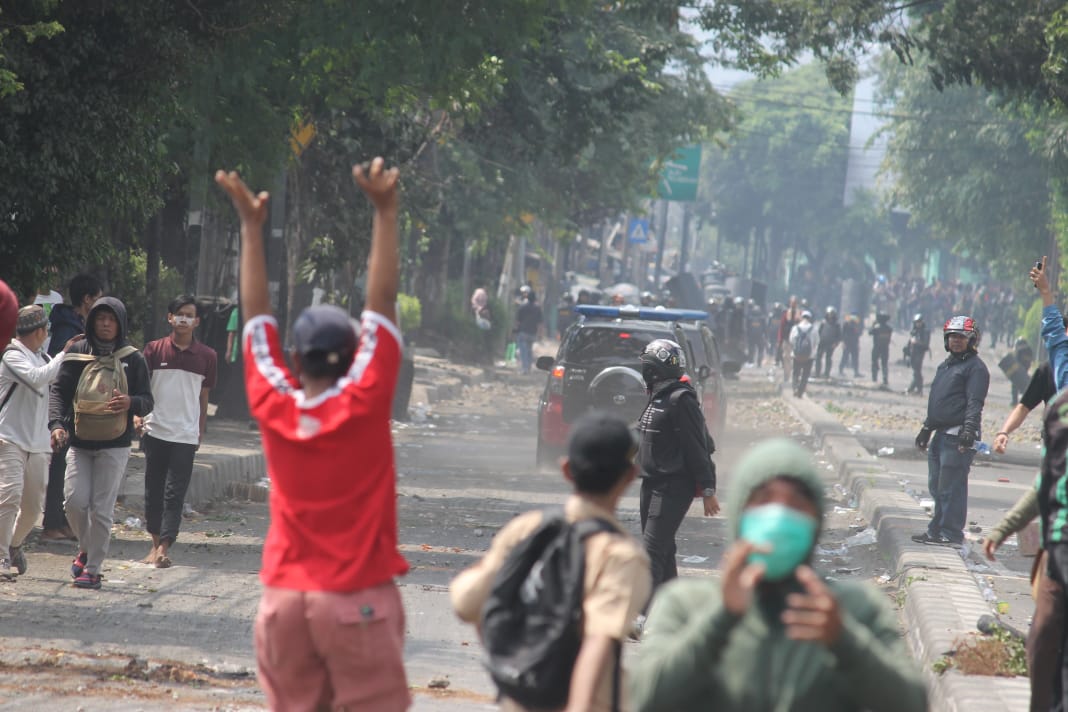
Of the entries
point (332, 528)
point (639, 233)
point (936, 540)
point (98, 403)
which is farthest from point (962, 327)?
point (639, 233)

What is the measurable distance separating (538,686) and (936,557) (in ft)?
25.0

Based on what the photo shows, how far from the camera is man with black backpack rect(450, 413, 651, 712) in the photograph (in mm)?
3738

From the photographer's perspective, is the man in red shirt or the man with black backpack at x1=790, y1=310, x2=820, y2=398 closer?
the man in red shirt

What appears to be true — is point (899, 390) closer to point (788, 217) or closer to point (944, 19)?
point (944, 19)

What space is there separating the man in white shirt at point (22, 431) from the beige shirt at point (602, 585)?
5936 mm

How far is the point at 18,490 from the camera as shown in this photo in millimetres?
9242

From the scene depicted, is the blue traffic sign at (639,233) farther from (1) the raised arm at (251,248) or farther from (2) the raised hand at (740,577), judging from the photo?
(2) the raised hand at (740,577)

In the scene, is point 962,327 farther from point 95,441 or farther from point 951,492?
point 95,441

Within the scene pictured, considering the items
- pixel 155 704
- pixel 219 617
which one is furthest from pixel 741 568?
pixel 219 617

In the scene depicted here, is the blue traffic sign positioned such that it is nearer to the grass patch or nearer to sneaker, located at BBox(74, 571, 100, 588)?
sneaker, located at BBox(74, 571, 100, 588)

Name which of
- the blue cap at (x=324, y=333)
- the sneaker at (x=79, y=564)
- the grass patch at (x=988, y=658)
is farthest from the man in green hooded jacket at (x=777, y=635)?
the sneaker at (x=79, y=564)

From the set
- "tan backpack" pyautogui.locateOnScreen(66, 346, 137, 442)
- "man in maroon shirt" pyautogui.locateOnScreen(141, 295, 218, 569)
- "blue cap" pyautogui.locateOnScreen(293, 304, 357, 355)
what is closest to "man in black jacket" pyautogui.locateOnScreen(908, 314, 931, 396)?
"man in maroon shirt" pyautogui.locateOnScreen(141, 295, 218, 569)

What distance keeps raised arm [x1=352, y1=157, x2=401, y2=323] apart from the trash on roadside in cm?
912

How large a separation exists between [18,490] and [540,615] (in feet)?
20.2
